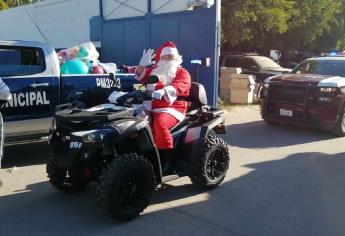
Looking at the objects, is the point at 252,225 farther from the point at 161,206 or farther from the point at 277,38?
the point at 277,38

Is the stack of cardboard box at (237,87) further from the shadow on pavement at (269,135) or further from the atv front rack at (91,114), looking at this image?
the atv front rack at (91,114)

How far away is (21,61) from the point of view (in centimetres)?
675

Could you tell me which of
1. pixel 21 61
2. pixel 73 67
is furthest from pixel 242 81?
pixel 21 61

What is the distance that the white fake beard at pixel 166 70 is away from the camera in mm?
5301

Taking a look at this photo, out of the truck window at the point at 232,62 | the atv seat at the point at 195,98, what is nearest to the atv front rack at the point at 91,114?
the atv seat at the point at 195,98

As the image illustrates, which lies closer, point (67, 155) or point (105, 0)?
point (67, 155)

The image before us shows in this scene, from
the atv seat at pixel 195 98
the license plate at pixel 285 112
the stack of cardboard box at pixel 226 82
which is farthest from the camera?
the stack of cardboard box at pixel 226 82

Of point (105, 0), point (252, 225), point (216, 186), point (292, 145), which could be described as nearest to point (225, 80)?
point (105, 0)

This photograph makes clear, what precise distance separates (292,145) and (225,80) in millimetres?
6388

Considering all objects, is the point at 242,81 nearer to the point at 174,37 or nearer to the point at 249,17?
the point at 174,37

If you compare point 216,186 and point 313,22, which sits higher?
point 313,22

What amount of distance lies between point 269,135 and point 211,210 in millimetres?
4692

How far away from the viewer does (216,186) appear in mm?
5605

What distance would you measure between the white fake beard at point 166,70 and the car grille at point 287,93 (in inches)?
182
